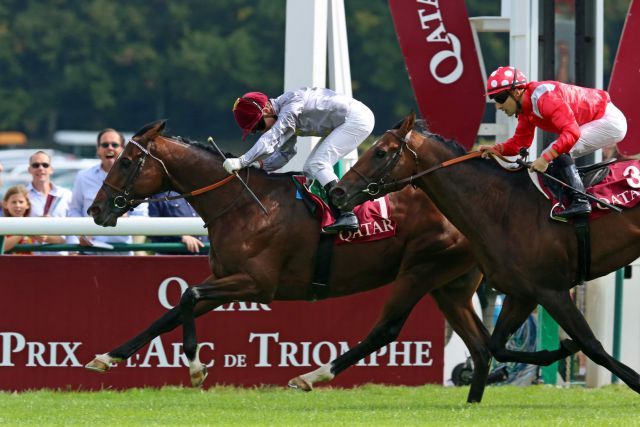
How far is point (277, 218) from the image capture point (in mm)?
9109

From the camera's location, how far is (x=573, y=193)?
840cm

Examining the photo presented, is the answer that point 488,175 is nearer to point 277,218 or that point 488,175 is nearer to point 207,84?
point 277,218

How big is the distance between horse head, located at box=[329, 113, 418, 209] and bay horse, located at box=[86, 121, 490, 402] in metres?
0.54

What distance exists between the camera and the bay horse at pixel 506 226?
845 cm

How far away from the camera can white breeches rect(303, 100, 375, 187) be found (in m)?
9.15

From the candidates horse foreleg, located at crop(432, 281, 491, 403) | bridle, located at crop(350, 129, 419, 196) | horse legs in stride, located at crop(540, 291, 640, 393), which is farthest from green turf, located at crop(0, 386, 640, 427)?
bridle, located at crop(350, 129, 419, 196)

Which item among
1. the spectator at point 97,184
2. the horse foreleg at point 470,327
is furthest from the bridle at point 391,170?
the spectator at point 97,184

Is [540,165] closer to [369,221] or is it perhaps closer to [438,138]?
[438,138]

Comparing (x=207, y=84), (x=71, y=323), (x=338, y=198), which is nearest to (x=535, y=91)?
(x=338, y=198)

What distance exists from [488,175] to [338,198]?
87 centimetres

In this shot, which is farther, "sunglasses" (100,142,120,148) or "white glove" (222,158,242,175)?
"sunglasses" (100,142,120,148)

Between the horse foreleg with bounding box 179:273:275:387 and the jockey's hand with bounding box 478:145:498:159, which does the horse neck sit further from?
the horse foreleg with bounding box 179:273:275:387

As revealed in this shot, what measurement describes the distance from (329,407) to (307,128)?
1.71 m

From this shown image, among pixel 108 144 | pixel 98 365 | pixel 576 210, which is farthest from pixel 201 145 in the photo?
pixel 576 210
